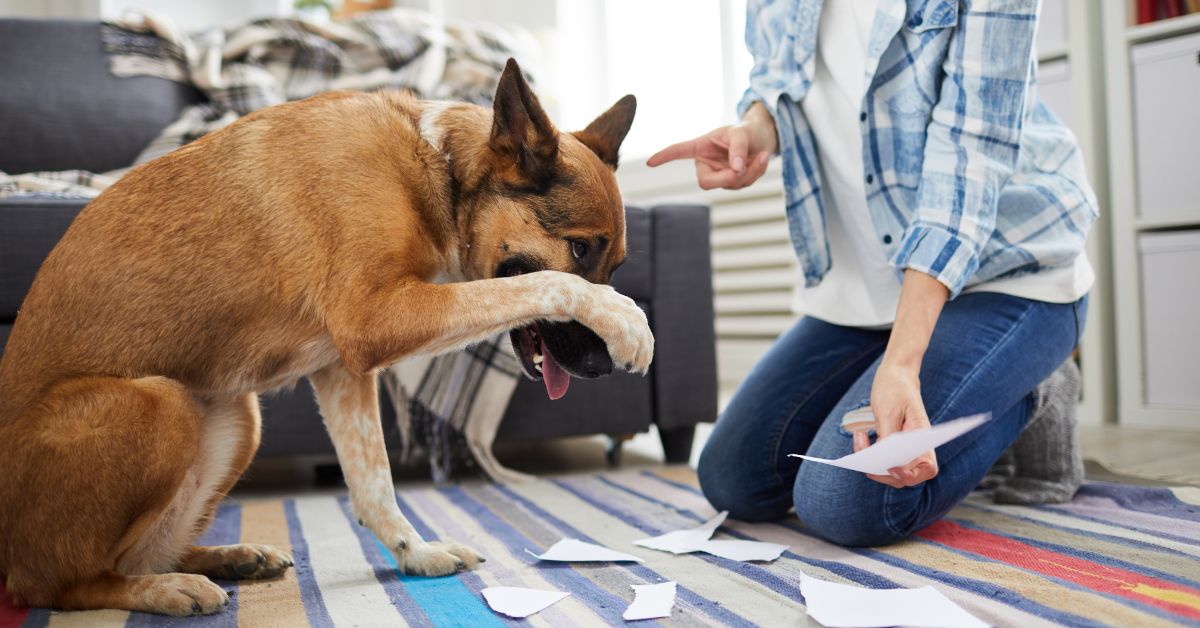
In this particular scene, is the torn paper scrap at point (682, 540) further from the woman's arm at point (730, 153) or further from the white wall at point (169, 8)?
the white wall at point (169, 8)

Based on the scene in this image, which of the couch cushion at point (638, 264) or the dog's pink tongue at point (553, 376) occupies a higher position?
the couch cushion at point (638, 264)

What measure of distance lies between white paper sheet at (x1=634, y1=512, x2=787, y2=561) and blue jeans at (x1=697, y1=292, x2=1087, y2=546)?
0.37 ft

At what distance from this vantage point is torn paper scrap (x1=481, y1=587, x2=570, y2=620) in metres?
1.27

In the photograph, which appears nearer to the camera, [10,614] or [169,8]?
[10,614]

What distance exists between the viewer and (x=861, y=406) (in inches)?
62.7

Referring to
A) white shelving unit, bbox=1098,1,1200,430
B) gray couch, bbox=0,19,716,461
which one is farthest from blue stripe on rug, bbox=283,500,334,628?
white shelving unit, bbox=1098,1,1200,430

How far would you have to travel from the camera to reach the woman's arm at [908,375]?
1.30m

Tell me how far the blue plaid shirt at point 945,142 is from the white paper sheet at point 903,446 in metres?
0.27

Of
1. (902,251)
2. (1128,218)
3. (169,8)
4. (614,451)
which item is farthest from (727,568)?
(169,8)

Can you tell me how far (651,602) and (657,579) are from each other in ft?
0.49

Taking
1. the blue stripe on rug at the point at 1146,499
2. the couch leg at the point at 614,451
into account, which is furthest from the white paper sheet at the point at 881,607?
the couch leg at the point at 614,451

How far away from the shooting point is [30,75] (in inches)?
120

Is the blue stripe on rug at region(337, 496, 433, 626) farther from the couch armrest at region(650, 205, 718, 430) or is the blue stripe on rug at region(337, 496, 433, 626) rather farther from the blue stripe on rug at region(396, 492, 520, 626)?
the couch armrest at region(650, 205, 718, 430)

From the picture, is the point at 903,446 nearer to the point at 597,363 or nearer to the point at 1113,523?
the point at 597,363
